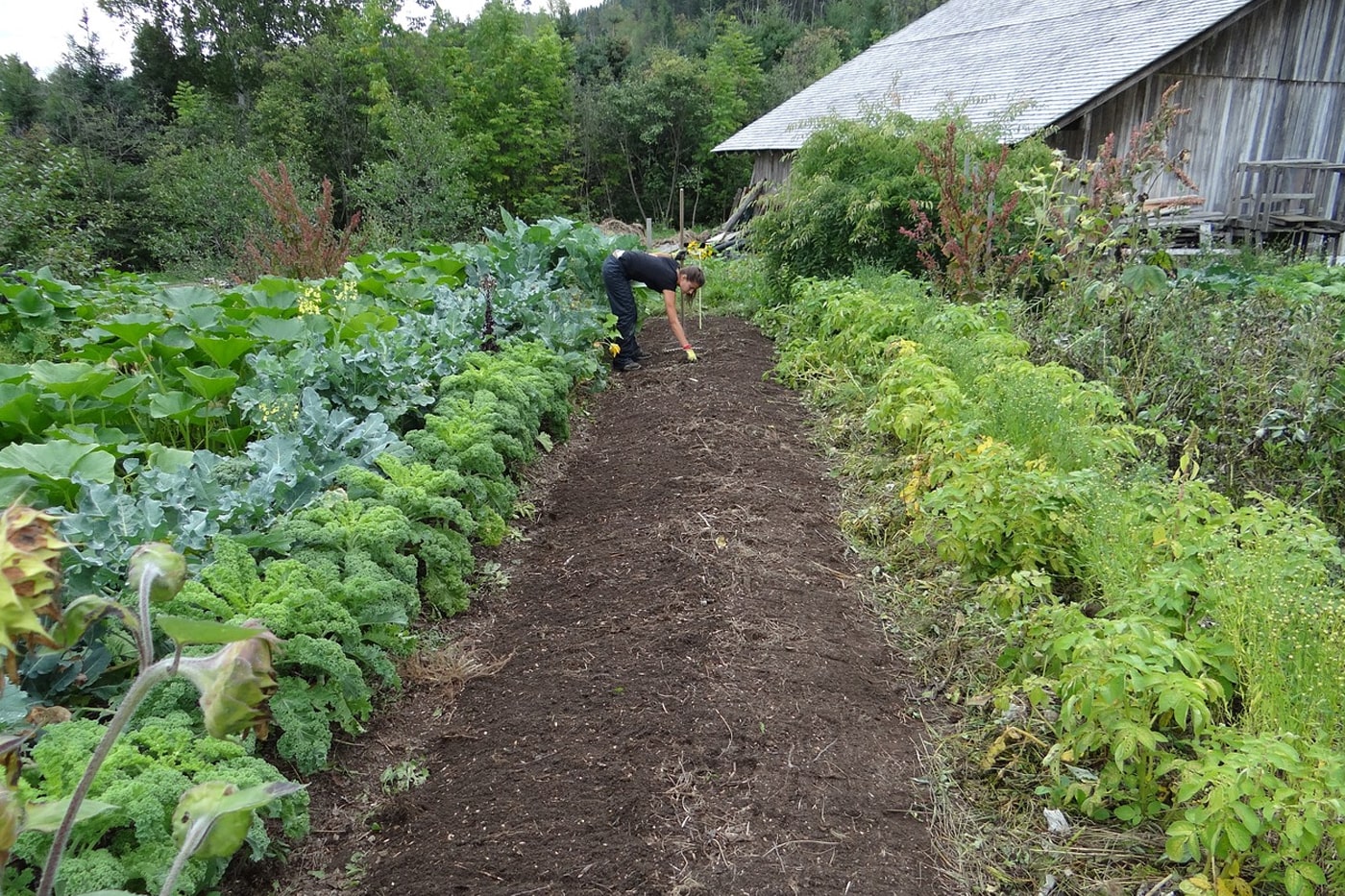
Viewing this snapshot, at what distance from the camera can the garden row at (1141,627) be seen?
2055mm

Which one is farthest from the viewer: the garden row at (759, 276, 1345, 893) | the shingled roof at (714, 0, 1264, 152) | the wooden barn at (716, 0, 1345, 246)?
the wooden barn at (716, 0, 1345, 246)

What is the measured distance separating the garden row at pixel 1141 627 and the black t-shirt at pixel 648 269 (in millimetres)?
3760

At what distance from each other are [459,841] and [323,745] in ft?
1.70

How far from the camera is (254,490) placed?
3.25 meters

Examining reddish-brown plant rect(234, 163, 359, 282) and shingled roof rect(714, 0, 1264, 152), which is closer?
reddish-brown plant rect(234, 163, 359, 282)

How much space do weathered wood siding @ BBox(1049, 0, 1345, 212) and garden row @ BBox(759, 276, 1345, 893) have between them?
984 centimetres

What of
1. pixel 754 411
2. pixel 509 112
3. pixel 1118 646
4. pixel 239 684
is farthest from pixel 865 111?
pixel 509 112

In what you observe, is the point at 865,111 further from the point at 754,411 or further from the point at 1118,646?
the point at 1118,646

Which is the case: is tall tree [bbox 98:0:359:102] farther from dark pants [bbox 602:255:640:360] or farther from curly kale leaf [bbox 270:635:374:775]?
curly kale leaf [bbox 270:635:374:775]

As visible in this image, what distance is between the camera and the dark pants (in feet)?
25.3

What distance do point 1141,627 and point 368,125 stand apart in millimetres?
24586

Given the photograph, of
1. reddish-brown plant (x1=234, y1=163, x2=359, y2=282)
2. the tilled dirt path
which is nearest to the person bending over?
reddish-brown plant (x1=234, y1=163, x2=359, y2=282)

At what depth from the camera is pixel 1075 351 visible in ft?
18.2

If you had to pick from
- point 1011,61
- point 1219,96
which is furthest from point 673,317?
point 1011,61
